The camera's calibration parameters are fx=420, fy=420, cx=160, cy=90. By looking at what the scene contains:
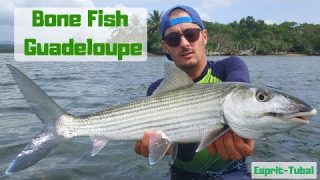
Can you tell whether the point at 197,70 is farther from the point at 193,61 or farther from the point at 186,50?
the point at 186,50

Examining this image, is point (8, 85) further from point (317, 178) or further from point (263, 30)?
point (263, 30)

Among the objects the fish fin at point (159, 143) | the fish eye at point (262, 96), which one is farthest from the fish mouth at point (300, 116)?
the fish fin at point (159, 143)

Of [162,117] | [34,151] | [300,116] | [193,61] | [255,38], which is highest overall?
[255,38]

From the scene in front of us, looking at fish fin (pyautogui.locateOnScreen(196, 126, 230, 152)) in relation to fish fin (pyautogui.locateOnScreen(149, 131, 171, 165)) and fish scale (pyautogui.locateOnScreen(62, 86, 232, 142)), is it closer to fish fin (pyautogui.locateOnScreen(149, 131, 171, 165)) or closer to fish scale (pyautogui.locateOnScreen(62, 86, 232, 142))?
fish scale (pyautogui.locateOnScreen(62, 86, 232, 142))

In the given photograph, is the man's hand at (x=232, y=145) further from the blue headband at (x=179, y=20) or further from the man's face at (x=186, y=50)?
the blue headband at (x=179, y=20)

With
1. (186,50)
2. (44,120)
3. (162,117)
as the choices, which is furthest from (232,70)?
(44,120)
